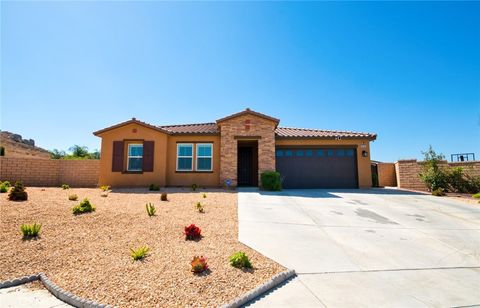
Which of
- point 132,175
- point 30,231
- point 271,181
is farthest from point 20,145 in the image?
point 30,231

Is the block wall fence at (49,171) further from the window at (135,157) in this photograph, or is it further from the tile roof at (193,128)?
the tile roof at (193,128)

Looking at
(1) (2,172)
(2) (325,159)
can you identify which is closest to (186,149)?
(2) (325,159)

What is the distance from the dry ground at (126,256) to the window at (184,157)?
7.82 m

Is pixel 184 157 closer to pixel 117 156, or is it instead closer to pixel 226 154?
pixel 226 154

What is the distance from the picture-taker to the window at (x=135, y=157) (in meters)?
15.1

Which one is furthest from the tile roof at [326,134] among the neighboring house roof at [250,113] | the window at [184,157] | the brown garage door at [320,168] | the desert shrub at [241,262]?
the desert shrub at [241,262]

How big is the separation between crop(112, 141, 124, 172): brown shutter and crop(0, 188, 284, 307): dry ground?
7265mm

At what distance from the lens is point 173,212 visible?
7.89 metres

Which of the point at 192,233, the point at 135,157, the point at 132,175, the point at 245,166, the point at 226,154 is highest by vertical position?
the point at 226,154

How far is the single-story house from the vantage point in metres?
14.9

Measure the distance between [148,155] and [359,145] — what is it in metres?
13.4

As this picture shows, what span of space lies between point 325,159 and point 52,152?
4598 cm

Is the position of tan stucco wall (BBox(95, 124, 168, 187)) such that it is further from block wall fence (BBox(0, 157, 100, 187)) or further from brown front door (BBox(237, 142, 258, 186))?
brown front door (BBox(237, 142, 258, 186))

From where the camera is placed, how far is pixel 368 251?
17.1 feet
